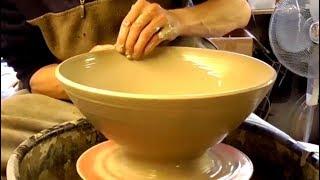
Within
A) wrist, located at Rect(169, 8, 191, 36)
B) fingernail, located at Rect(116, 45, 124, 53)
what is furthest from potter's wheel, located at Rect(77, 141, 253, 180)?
wrist, located at Rect(169, 8, 191, 36)

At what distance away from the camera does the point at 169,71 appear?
3.21ft

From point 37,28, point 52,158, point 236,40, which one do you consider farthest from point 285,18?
point 52,158

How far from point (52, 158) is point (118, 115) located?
32cm

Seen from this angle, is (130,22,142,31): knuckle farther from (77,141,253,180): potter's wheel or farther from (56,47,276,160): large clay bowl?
(77,141,253,180): potter's wheel

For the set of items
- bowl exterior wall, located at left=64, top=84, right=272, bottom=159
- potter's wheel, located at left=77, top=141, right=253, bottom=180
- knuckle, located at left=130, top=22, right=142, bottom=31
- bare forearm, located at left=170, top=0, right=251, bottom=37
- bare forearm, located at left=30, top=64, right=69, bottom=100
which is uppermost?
knuckle, located at left=130, top=22, right=142, bottom=31

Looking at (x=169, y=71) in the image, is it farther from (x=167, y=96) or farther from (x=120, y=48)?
(x=167, y=96)

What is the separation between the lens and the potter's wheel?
0.82m

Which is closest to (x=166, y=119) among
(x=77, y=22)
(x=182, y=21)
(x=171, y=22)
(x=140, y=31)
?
(x=140, y=31)

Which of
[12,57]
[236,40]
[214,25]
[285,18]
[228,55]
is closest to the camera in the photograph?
[228,55]

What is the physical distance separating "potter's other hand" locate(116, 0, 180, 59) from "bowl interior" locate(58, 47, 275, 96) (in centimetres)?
3

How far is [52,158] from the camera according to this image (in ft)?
3.29

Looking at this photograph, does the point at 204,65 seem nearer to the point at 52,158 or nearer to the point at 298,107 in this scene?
the point at 52,158

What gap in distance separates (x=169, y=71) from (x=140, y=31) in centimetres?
10

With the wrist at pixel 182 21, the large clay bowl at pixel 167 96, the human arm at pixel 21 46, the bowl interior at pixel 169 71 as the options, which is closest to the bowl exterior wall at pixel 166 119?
the large clay bowl at pixel 167 96
